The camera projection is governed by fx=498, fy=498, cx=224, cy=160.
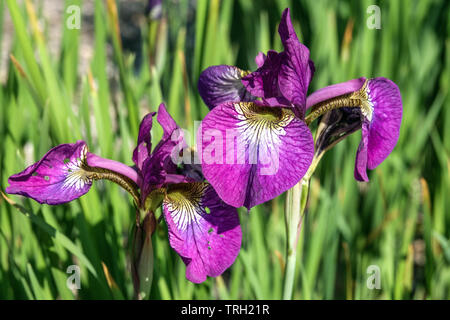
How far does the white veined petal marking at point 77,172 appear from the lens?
0.71m

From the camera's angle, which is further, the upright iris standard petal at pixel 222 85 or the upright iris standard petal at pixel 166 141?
the upright iris standard petal at pixel 222 85

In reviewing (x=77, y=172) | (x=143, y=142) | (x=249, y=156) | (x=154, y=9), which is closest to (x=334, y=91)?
(x=249, y=156)

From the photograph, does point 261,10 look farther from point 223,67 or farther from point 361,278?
point 223,67

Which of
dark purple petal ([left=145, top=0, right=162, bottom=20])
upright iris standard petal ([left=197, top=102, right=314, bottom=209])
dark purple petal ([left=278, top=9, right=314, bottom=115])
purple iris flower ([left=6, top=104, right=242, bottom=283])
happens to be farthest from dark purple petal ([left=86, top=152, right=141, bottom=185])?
dark purple petal ([left=145, top=0, right=162, bottom=20])

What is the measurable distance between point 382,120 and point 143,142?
34 centimetres

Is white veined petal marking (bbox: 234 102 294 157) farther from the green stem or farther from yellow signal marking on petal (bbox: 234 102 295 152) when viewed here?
the green stem

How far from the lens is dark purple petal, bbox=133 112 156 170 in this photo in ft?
2.32

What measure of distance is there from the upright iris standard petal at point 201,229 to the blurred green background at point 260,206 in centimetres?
24

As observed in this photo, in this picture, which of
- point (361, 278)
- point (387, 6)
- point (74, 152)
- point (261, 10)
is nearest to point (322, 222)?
point (361, 278)

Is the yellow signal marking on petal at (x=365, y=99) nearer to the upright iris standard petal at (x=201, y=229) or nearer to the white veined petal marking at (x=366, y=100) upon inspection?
the white veined petal marking at (x=366, y=100)

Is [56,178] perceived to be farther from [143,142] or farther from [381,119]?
[381,119]

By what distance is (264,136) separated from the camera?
64 centimetres

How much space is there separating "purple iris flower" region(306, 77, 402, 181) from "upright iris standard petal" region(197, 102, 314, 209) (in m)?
0.09

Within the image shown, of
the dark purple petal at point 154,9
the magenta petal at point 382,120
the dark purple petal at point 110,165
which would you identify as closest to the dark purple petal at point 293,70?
the magenta petal at point 382,120
